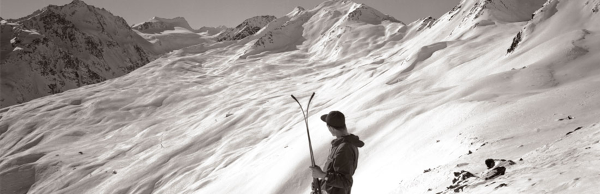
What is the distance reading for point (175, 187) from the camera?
877 inches

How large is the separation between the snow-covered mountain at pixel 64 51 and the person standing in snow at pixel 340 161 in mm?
128299

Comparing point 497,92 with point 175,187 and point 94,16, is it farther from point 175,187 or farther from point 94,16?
point 94,16

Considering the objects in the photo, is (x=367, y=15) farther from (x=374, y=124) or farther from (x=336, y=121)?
(x=336, y=121)

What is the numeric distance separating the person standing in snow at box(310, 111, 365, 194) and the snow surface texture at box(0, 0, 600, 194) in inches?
79.2

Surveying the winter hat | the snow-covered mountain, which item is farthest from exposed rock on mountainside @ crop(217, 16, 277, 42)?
the winter hat

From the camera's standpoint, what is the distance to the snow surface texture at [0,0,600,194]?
7.11m

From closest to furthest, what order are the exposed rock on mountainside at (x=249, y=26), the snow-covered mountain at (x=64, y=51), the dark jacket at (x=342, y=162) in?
the dark jacket at (x=342, y=162), the snow-covered mountain at (x=64, y=51), the exposed rock on mountainside at (x=249, y=26)

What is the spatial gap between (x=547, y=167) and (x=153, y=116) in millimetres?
51938

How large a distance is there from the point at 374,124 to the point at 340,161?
1139 centimetres

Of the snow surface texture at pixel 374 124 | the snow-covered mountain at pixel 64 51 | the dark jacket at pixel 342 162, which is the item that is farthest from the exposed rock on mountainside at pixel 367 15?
the dark jacket at pixel 342 162

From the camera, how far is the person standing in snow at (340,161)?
360 centimetres

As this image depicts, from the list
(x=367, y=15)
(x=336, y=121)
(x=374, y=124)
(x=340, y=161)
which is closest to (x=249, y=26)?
(x=367, y=15)

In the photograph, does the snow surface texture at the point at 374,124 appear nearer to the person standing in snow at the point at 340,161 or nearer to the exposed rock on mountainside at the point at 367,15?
the person standing in snow at the point at 340,161

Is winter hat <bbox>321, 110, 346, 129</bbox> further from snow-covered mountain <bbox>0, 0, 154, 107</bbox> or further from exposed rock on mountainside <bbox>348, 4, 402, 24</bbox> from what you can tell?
snow-covered mountain <bbox>0, 0, 154, 107</bbox>
